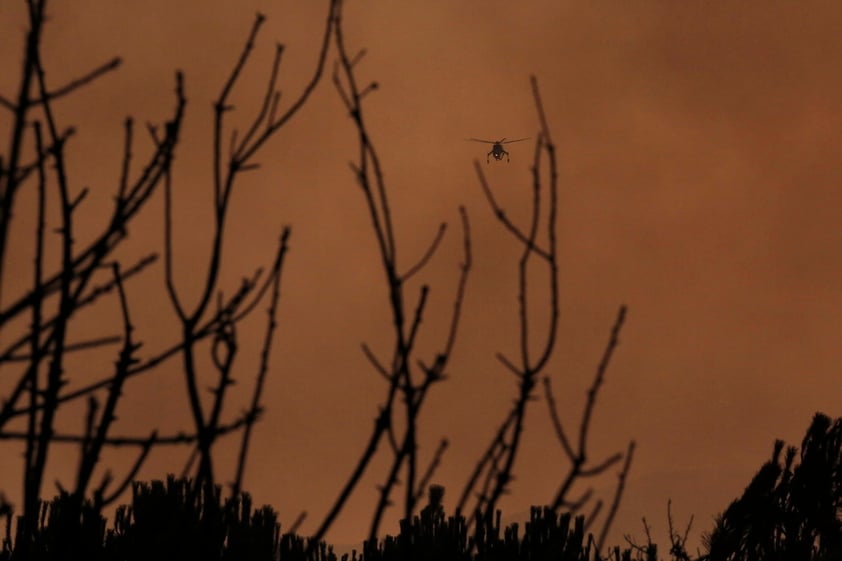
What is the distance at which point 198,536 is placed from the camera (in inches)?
119

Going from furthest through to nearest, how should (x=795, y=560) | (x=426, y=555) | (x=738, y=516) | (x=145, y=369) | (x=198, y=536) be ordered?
1. (x=738, y=516)
2. (x=795, y=560)
3. (x=426, y=555)
4. (x=198, y=536)
5. (x=145, y=369)

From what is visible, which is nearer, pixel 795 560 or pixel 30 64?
pixel 30 64

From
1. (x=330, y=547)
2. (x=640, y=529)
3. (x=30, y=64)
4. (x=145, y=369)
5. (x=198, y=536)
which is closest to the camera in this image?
(x=30, y=64)

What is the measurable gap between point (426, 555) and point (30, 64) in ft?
12.1

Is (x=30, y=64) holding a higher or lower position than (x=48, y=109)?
lower

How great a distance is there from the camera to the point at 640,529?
→ 9.08m

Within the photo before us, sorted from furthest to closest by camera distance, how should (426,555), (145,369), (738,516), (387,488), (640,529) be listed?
1. (640,529)
2. (738,516)
3. (426,555)
4. (145,369)
5. (387,488)

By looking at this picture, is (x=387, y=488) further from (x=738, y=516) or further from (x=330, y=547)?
(x=738, y=516)

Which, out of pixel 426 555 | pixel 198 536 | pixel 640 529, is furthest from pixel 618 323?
pixel 640 529

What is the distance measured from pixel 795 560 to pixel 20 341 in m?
6.60

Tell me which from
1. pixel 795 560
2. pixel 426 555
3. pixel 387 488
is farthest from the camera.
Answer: pixel 795 560

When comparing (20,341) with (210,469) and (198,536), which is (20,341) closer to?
(210,469)

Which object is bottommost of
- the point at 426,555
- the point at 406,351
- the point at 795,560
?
the point at 406,351

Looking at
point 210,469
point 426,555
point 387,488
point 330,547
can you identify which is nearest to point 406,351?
point 387,488
